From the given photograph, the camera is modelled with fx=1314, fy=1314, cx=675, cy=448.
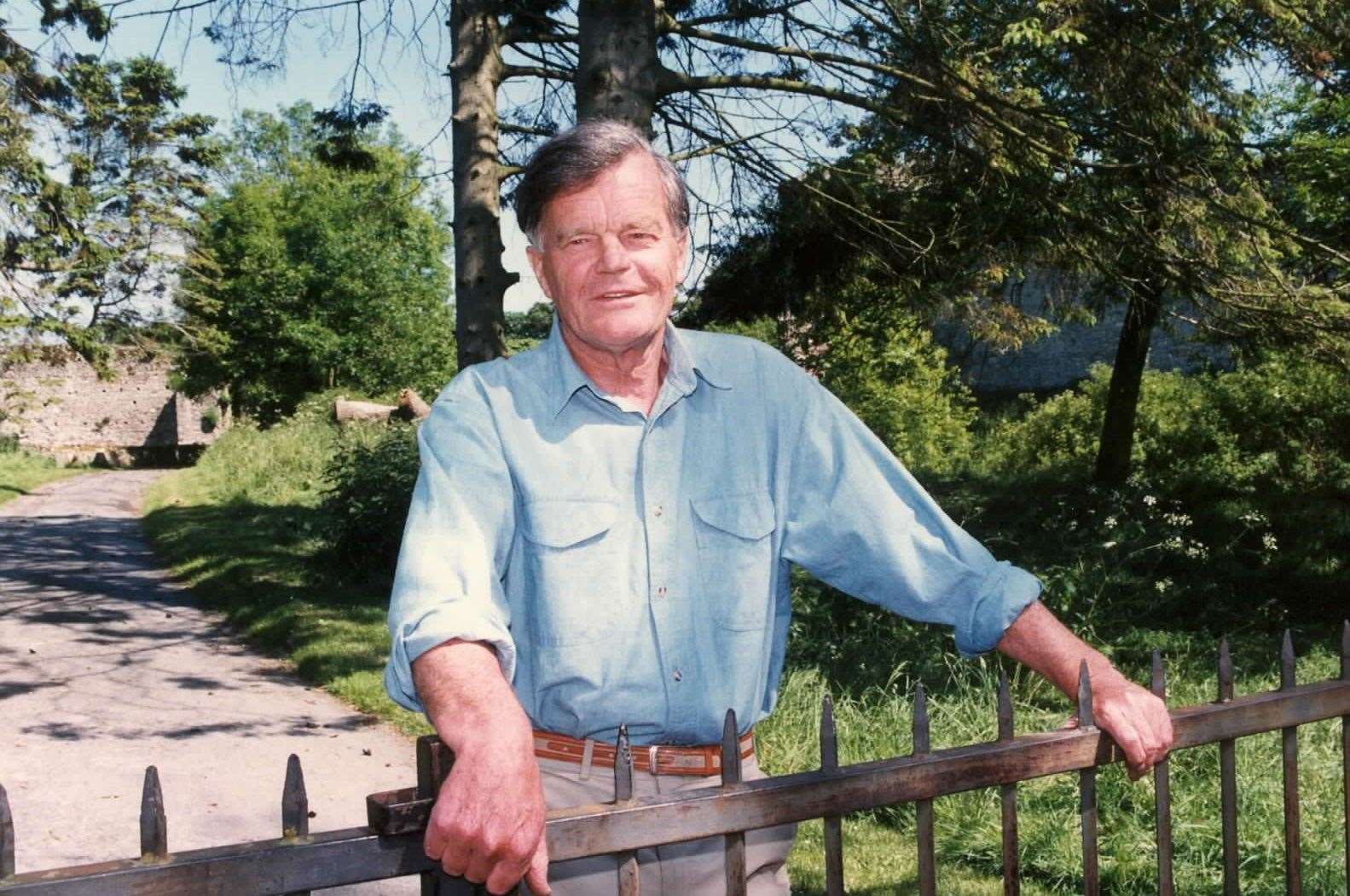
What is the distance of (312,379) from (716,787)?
3350cm

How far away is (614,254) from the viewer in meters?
2.04

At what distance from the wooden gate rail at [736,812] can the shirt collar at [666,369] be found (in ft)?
1.89

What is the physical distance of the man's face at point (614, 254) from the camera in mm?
2045

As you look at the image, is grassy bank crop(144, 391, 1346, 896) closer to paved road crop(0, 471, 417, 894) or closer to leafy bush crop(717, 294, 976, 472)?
paved road crop(0, 471, 417, 894)

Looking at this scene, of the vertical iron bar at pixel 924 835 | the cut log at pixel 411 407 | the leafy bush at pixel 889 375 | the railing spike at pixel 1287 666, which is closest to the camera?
the vertical iron bar at pixel 924 835

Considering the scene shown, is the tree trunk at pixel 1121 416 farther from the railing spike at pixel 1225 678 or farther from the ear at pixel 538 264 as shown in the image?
the ear at pixel 538 264

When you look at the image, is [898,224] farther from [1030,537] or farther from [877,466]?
[877,466]

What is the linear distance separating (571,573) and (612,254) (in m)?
0.50

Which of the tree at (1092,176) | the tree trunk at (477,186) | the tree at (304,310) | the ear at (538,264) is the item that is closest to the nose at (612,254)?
the ear at (538,264)

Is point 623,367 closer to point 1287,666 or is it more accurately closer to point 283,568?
point 1287,666

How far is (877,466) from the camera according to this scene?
218 centimetres

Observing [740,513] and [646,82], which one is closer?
[740,513]

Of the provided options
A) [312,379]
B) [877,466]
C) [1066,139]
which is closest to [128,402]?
[312,379]

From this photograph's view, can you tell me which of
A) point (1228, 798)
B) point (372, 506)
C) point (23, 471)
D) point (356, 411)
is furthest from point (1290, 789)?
point (23, 471)
